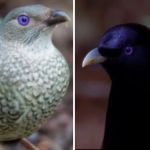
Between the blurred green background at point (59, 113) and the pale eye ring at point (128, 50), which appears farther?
the blurred green background at point (59, 113)

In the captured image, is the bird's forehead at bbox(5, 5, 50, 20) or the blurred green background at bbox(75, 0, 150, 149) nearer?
the bird's forehead at bbox(5, 5, 50, 20)

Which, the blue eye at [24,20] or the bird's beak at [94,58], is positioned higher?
the blue eye at [24,20]

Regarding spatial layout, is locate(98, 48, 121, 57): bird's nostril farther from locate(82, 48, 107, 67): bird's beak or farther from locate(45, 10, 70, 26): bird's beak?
locate(45, 10, 70, 26): bird's beak

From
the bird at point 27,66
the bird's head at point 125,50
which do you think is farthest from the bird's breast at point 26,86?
the bird's head at point 125,50

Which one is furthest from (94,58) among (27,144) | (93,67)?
(27,144)

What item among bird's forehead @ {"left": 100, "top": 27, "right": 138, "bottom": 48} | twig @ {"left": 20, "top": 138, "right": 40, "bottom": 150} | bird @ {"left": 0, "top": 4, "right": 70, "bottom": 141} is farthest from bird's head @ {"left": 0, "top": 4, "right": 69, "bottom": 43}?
twig @ {"left": 20, "top": 138, "right": 40, "bottom": 150}

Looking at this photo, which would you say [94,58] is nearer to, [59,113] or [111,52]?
[111,52]

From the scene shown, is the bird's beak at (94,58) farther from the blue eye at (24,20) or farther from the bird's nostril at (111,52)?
the blue eye at (24,20)
